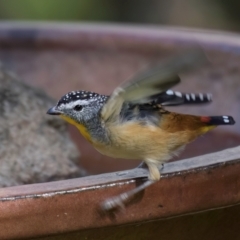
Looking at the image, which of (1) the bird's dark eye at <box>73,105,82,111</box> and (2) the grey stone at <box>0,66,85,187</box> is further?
(2) the grey stone at <box>0,66,85,187</box>

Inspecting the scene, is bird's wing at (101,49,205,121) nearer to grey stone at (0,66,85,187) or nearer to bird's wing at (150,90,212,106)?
bird's wing at (150,90,212,106)

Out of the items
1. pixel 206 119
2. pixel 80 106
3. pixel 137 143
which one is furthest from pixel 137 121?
pixel 206 119

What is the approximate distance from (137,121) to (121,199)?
1.72 feet

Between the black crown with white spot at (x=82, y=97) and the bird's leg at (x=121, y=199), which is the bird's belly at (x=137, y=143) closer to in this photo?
the black crown with white spot at (x=82, y=97)

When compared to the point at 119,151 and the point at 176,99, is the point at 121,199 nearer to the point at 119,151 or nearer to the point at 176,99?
the point at 119,151

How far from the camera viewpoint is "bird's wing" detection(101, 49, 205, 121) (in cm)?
244

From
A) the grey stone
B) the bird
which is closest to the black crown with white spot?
the bird

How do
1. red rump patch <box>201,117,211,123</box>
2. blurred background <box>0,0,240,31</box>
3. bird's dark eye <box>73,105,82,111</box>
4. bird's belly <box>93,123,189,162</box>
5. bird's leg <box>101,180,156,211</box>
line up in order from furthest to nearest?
blurred background <box>0,0,240,31</box>
red rump patch <box>201,117,211,123</box>
bird's dark eye <box>73,105,82,111</box>
bird's belly <box>93,123,189,162</box>
bird's leg <box>101,180,156,211</box>

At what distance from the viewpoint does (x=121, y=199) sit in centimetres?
244

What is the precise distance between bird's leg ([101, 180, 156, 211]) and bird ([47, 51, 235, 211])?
0.17ft

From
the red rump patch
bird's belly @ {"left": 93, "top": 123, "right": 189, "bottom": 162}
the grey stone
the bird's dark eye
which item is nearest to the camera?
bird's belly @ {"left": 93, "top": 123, "right": 189, "bottom": 162}

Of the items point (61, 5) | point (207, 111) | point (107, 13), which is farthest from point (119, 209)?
point (107, 13)

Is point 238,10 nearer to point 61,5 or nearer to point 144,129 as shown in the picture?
point 61,5

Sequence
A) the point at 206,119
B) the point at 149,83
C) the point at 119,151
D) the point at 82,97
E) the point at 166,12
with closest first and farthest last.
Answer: the point at 149,83 → the point at 119,151 → the point at 82,97 → the point at 206,119 → the point at 166,12
